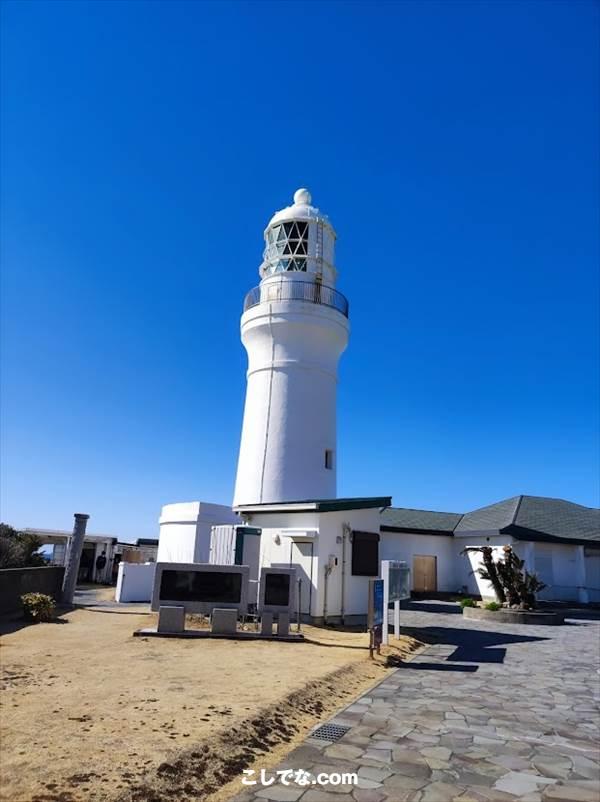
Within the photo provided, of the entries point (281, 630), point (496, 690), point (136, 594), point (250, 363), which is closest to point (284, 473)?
point (250, 363)

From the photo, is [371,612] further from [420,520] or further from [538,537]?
[420,520]

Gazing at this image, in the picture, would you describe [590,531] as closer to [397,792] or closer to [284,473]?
[284,473]

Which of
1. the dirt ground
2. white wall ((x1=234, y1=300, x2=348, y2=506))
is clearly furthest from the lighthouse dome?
the dirt ground

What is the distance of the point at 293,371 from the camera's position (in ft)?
69.8

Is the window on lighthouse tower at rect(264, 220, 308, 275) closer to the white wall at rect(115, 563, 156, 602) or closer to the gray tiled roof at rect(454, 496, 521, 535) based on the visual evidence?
the white wall at rect(115, 563, 156, 602)

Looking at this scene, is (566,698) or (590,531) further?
(590,531)

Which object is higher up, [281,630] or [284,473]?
[284,473]

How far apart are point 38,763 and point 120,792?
37.4 inches

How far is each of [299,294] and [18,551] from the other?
13.4m

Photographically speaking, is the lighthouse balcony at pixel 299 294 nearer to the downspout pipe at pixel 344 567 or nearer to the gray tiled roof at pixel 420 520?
the downspout pipe at pixel 344 567

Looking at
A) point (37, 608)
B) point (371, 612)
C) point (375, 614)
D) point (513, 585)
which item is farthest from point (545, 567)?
point (37, 608)

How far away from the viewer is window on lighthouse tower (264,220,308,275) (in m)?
22.6

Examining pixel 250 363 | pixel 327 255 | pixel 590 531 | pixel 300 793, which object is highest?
pixel 327 255

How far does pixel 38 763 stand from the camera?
4750mm
